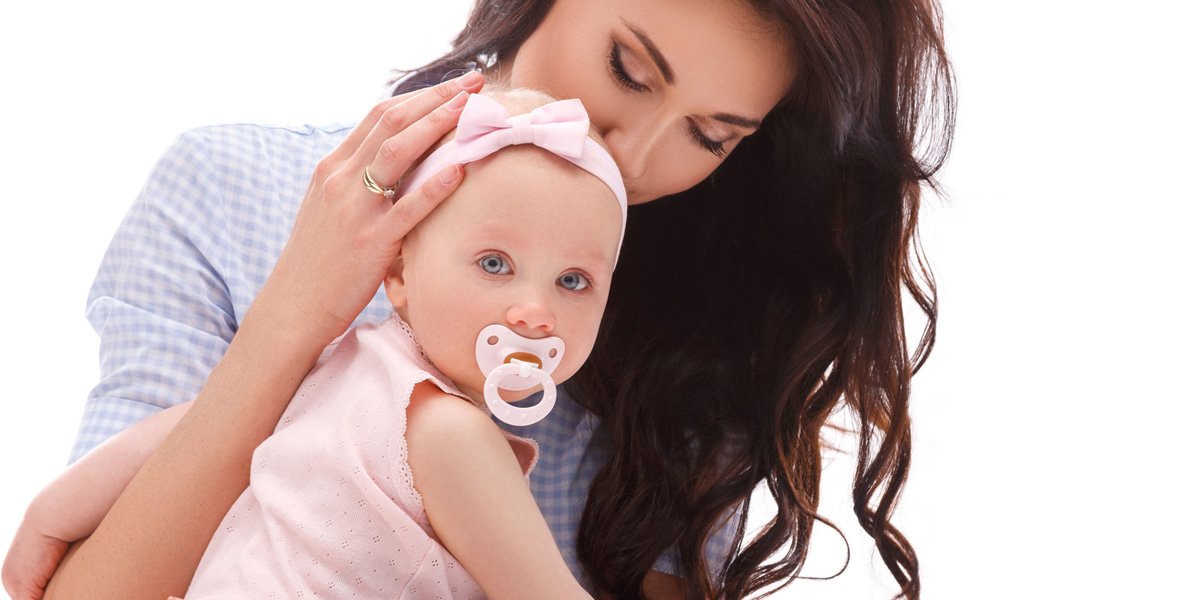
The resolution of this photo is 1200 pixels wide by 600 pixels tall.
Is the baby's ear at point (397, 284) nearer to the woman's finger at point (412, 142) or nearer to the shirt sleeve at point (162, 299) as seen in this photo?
the woman's finger at point (412, 142)

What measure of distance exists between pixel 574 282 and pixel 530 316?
9cm

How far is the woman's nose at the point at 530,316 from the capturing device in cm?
135

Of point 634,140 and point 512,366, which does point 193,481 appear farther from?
point 634,140

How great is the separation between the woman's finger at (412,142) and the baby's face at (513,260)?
10cm

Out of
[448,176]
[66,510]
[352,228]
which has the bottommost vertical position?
[66,510]

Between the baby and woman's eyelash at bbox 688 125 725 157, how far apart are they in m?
0.37

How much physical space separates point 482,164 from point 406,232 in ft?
0.41

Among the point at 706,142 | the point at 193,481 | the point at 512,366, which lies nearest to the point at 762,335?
the point at 706,142

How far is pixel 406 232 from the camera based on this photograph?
1456mm

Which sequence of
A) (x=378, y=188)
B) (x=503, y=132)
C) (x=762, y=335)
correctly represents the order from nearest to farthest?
(x=503, y=132) → (x=378, y=188) → (x=762, y=335)

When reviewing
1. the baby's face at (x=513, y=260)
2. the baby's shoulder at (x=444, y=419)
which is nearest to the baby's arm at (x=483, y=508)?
the baby's shoulder at (x=444, y=419)

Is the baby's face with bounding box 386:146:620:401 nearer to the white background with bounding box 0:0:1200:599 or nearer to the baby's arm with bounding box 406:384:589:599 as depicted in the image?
the baby's arm with bounding box 406:384:589:599

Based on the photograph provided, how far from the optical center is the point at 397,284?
1512 millimetres

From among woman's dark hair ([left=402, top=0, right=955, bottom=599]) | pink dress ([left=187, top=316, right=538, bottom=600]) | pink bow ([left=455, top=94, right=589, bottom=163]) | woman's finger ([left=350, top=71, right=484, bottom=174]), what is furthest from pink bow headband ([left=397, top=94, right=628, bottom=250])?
woman's dark hair ([left=402, top=0, right=955, bottom=599])
